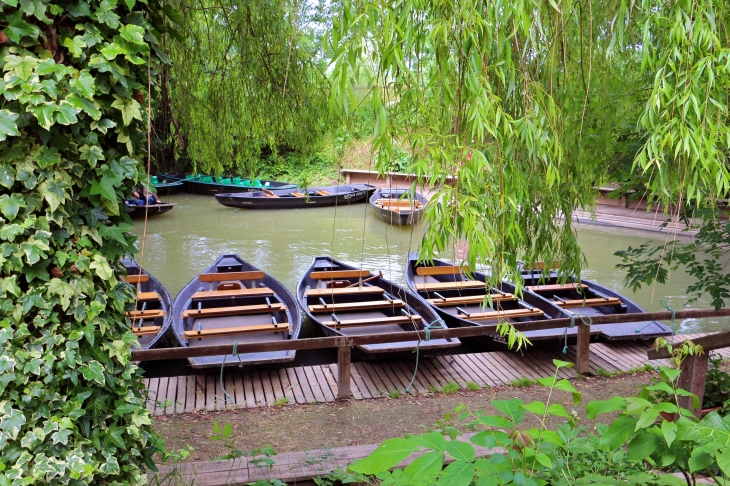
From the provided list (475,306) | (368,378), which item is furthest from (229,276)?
(475,306)

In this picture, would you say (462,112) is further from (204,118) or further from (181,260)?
(181,260)

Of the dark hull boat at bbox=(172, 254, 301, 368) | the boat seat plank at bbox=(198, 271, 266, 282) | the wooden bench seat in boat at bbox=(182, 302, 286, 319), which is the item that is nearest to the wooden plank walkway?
the dark hull boat at bbox=(172, 254, 301, 368)

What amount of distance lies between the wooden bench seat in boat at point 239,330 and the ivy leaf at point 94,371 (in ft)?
12.6

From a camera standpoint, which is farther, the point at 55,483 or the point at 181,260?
the point at 181,260

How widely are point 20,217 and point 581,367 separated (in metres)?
5.31

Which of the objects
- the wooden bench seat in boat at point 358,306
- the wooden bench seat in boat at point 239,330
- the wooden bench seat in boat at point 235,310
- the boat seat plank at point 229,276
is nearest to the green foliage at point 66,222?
the wooden bench seat in boat at point 239,330

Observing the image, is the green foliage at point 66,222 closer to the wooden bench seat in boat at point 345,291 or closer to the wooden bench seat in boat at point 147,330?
the wooden bench seat in boat at point 147,330

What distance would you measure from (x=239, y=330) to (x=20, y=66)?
4.44 metres

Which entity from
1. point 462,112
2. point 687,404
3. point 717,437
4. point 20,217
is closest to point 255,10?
point 462,112

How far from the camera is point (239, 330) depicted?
18.9 ft

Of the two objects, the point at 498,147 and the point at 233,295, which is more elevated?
the point at 498,147

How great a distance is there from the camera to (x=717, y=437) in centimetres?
127

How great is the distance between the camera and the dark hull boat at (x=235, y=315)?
5375 mm

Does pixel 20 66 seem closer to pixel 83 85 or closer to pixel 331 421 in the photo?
pixel 83 85
